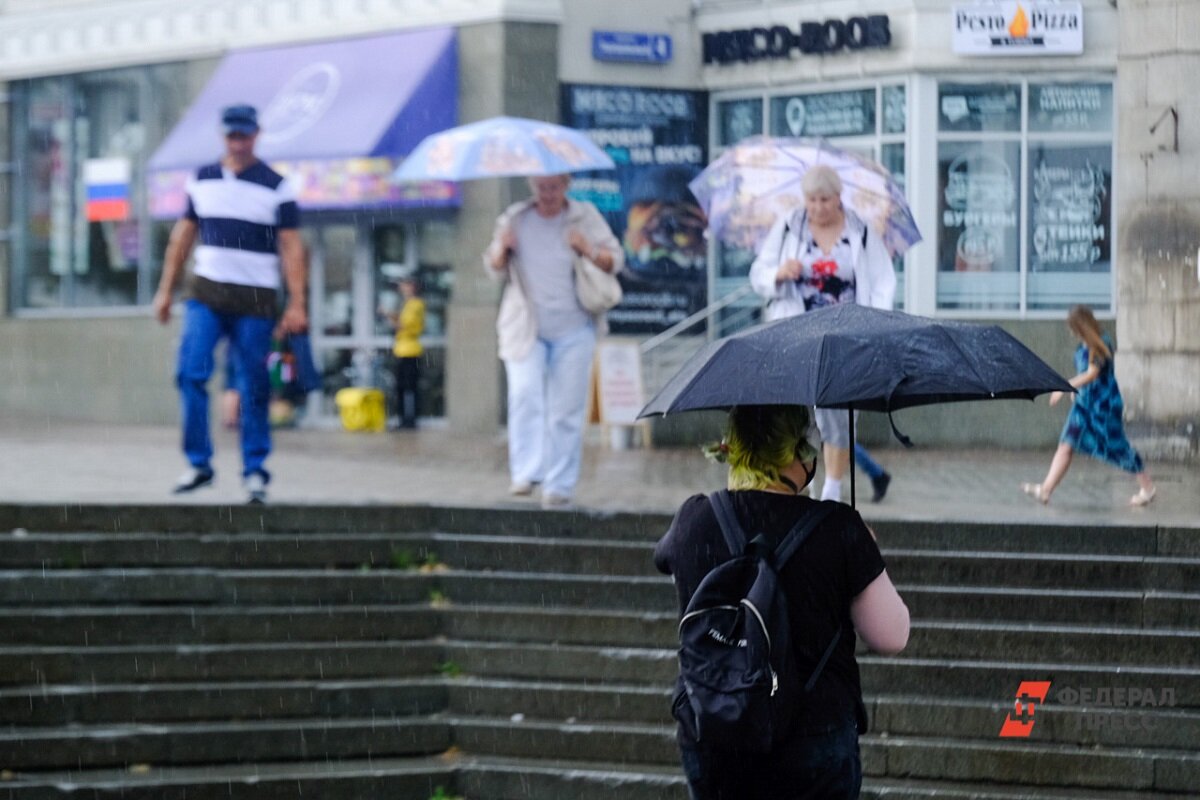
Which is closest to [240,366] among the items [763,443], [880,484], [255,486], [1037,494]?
[255,486]

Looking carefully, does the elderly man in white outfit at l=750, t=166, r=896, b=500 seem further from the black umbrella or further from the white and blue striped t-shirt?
the black umbrella

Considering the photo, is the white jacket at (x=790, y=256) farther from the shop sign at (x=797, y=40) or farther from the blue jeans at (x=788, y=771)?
the shop sign at (x=797, y=40)

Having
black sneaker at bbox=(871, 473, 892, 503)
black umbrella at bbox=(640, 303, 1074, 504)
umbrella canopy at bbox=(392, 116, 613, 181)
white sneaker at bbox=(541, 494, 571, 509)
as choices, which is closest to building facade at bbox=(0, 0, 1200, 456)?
black sneaker at bbox=(871, 473, 892, 503)

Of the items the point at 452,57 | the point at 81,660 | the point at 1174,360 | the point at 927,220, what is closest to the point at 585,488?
the point at 81,660

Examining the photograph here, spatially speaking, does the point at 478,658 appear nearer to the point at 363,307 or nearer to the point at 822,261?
the point at 822,261

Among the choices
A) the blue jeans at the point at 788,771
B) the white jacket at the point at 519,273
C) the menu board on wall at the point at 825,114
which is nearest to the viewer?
the blue jeans at the point at 788,771

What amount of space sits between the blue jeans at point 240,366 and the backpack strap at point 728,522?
17.3ft

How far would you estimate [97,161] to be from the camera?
20.8 metres

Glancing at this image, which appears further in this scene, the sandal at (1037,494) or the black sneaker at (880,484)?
the sandal at (1037,494)

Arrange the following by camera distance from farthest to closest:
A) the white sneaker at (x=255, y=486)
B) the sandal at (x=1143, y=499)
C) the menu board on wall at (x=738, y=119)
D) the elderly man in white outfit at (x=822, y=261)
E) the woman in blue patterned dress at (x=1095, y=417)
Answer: the menu board on wall at (x=738, y=119) → the sandal at (x=1143, y=499) → the woman in blue patterned dress at (x=1095, y=417) → the white sneaker at (x=255, y=486) → the elderly man in white outfit at (x=822, y=261)

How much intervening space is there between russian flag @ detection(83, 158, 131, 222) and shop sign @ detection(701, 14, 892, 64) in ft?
21.3

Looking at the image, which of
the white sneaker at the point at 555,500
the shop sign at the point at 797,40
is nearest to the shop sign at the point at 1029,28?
the shop sign at the point at 797,40

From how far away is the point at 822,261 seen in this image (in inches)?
345

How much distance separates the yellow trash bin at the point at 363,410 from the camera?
18.5 m
